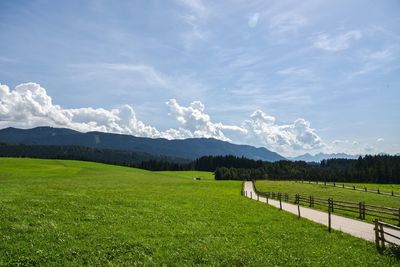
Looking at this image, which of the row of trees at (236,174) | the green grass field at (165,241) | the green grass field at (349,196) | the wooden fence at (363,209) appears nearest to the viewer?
the green grass field at (165,241)

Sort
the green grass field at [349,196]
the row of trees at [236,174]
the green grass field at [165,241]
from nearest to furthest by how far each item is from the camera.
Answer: the green grass field at [165,241] → the green grass field at [349,196] → the row of trees at [236,174]

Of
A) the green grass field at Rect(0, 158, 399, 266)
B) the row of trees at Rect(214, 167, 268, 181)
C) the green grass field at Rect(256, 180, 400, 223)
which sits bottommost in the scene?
the green grass field at Rect(0, 158, 399, 266)

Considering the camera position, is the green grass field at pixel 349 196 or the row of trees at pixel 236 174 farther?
the row of trees at pixel 236 174

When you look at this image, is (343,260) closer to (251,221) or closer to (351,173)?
(251,221)

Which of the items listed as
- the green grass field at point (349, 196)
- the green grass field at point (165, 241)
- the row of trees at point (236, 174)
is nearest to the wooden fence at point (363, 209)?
the green grass field at point (349, 196)

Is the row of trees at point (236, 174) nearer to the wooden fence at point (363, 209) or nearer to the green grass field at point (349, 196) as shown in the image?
the green grass field at point (349, 196)

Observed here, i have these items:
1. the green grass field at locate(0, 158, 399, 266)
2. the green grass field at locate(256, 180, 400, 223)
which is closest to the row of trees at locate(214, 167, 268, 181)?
the green grass field at locate(256, 180, 400, 223)

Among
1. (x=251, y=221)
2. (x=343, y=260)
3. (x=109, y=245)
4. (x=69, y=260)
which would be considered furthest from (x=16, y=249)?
(x=251, y=221)

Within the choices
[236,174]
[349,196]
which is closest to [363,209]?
[349,196]

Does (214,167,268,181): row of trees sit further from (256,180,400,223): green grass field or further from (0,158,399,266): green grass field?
(0,158,399,266): green grass field

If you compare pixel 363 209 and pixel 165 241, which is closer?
pixel 165 241

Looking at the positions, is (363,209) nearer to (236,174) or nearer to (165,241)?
(165,241)

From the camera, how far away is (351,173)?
17975cm

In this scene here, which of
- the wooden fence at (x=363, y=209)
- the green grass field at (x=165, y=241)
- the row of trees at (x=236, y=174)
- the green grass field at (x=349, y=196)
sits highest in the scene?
the row of trees at (x=236, y=174)
